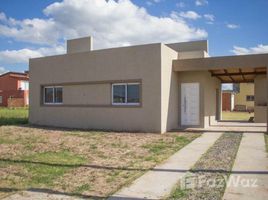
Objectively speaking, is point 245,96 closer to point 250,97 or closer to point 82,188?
point 250,97

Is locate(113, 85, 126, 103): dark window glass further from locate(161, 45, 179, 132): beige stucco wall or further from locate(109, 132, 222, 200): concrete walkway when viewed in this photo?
locate(109, 132, 222, 200): concrete walkway

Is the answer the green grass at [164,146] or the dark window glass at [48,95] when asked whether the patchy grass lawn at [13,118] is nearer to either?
the dark window glass at [48,95]

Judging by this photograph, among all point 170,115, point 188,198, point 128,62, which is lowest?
point 188,198

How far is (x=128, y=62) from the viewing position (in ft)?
54.0

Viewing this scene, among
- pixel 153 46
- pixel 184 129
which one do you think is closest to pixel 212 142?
pixel 184 129

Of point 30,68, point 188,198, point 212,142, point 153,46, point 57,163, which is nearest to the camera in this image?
point 188,198

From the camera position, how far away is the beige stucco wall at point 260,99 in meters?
22.0

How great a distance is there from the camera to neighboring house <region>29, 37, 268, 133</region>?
15773 mm

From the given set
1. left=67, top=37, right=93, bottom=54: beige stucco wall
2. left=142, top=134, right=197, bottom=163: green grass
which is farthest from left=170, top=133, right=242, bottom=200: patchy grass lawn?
left=67, top=37, right=93, bottom=54: beige stucco wall

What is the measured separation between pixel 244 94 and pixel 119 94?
1532 inches

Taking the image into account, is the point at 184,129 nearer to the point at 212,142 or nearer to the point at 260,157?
the point at 212,142

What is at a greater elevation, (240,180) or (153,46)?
(153,46)

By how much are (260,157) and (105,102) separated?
9.68 meters

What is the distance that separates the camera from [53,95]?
20.0 m
